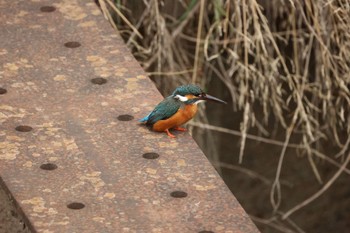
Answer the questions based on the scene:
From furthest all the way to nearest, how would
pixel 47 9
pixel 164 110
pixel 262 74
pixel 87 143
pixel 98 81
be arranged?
pixel 262 74 < pixel 47 9 < pixel 98 81 < pixel 164 110 < pixel 87 143

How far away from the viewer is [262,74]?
181 inches

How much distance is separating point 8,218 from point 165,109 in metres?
0.48

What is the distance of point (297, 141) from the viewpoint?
564 centimetres

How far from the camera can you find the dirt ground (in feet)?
9.19

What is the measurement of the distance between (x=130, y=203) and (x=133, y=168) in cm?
18

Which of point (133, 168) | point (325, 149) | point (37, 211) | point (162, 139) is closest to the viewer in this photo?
point (37, 211)

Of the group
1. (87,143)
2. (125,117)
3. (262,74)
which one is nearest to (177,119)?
(125,117)

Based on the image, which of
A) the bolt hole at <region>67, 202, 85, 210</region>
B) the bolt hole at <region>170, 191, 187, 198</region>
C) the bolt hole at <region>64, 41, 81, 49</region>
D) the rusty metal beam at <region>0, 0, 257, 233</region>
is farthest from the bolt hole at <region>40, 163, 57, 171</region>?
the bolt hole at <region>64, 41, 81, 49</region>

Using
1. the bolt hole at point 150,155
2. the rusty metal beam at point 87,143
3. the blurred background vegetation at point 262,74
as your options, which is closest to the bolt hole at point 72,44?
the rusty metal beam at point 87,143

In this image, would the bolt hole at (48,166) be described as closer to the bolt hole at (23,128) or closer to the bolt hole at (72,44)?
the bolt hole at (23,128)

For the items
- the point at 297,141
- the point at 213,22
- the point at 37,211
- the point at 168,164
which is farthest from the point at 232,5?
the point at 37,211

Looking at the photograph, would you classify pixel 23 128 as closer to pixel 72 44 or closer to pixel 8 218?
pixel 8 218

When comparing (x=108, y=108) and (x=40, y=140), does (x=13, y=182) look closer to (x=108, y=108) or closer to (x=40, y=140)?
(x=40, y=140)

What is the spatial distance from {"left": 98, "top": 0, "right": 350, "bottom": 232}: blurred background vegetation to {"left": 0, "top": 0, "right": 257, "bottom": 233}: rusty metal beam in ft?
2.62
